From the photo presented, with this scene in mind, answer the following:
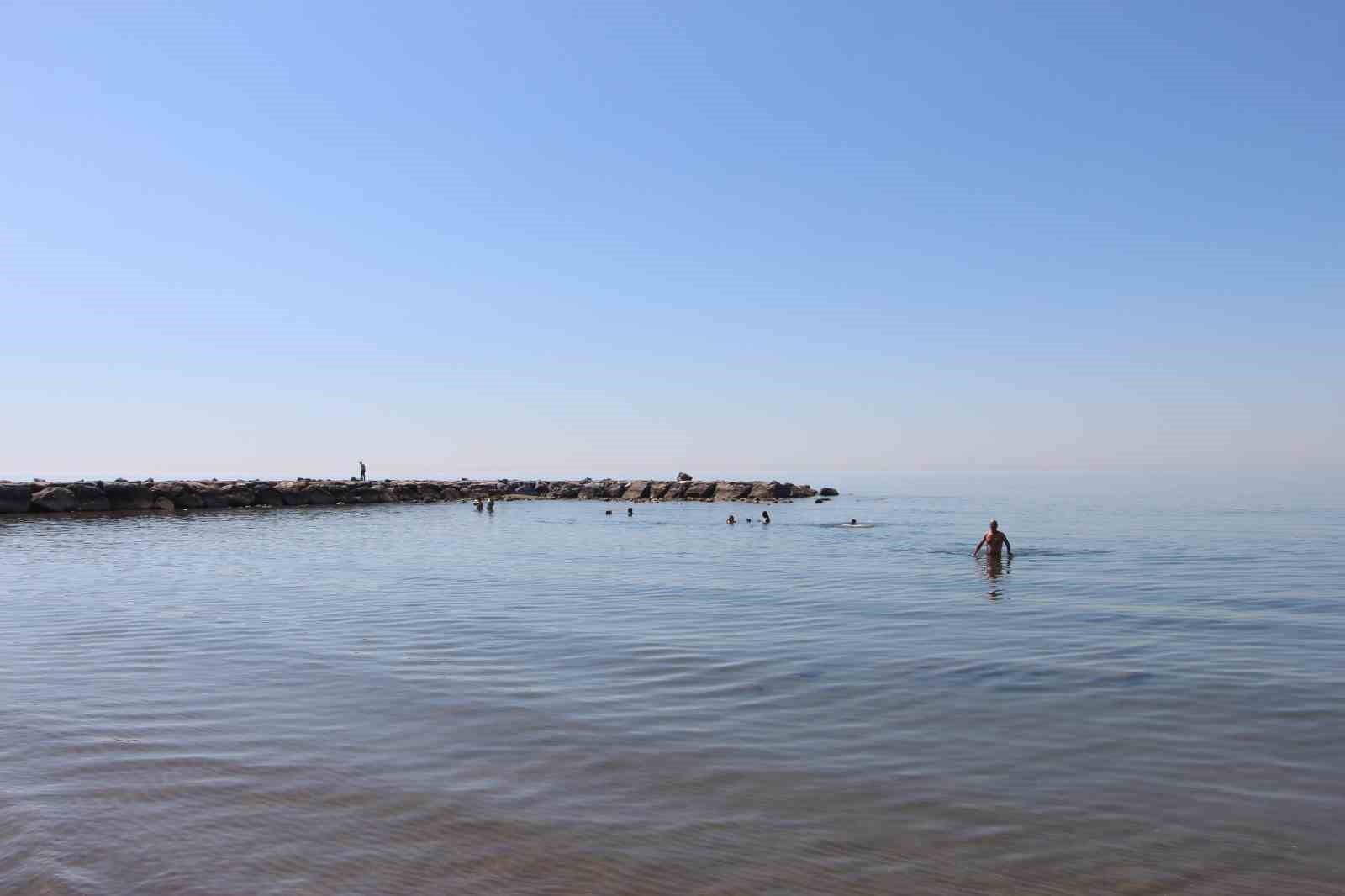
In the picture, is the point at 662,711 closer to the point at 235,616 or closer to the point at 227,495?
the point at 235,616

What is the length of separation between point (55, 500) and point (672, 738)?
64.7 meters

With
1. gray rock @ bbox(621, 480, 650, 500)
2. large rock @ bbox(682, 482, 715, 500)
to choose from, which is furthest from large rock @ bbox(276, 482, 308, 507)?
large rock @ bbox(682, 482, 715, 500)

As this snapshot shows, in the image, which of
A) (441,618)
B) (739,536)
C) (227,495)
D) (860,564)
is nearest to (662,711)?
(441,618)

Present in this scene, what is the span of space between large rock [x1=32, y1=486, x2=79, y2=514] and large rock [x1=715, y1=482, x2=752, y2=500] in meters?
52.0

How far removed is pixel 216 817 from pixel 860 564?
1010 inches

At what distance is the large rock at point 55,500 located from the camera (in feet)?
197

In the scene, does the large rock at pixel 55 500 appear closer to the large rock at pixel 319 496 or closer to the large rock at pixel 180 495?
the large rock at pixel 180 495

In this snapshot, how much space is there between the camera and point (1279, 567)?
28.8 metres

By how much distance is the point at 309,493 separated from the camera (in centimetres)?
7844

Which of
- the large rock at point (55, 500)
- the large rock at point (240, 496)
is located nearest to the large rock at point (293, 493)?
the large rock at point (240, 496)

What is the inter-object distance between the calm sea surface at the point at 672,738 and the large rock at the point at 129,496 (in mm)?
45028

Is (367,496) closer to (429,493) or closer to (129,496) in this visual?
(429,493)

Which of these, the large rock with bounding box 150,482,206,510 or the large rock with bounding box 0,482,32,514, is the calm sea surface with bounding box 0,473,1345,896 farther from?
the large rock with bounding box 150,482,206,510

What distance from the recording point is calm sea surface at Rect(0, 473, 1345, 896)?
273 inches
